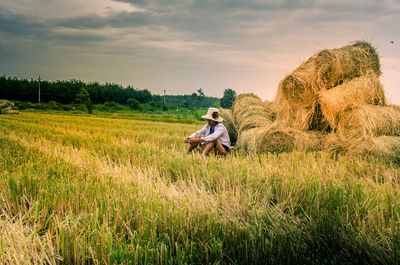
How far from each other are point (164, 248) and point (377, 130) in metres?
6.14

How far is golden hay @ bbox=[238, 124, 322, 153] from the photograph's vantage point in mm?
8409

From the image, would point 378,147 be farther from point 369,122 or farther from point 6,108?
point 6,108

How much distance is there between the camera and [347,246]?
286 cm

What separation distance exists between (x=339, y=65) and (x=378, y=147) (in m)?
2.41

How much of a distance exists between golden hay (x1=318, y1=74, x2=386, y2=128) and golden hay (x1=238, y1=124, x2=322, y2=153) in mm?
518

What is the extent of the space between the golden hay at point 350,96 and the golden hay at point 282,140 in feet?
1.70

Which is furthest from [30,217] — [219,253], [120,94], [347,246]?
[120,94]

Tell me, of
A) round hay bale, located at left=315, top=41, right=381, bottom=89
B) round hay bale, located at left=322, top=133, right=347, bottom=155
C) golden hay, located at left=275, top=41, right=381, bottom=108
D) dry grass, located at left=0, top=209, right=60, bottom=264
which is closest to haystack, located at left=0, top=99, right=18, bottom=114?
golden hay, located at left=275, top=41, right=381, bottom=108

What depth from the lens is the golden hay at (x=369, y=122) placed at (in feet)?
25.1

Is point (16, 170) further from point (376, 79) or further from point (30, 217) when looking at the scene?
point (376, 79)

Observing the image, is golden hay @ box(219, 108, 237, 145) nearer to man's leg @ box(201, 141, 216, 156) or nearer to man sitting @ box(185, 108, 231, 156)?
man sitting @ box(185, 108, 231, 156)

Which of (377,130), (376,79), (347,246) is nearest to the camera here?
(347,246)

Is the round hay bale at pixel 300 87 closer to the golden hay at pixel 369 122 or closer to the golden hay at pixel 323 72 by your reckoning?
the golden hay at pixel 323 72

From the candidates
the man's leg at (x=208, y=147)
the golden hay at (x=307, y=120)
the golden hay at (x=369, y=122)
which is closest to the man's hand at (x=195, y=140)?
the man's leg at (x=208, y=147)
